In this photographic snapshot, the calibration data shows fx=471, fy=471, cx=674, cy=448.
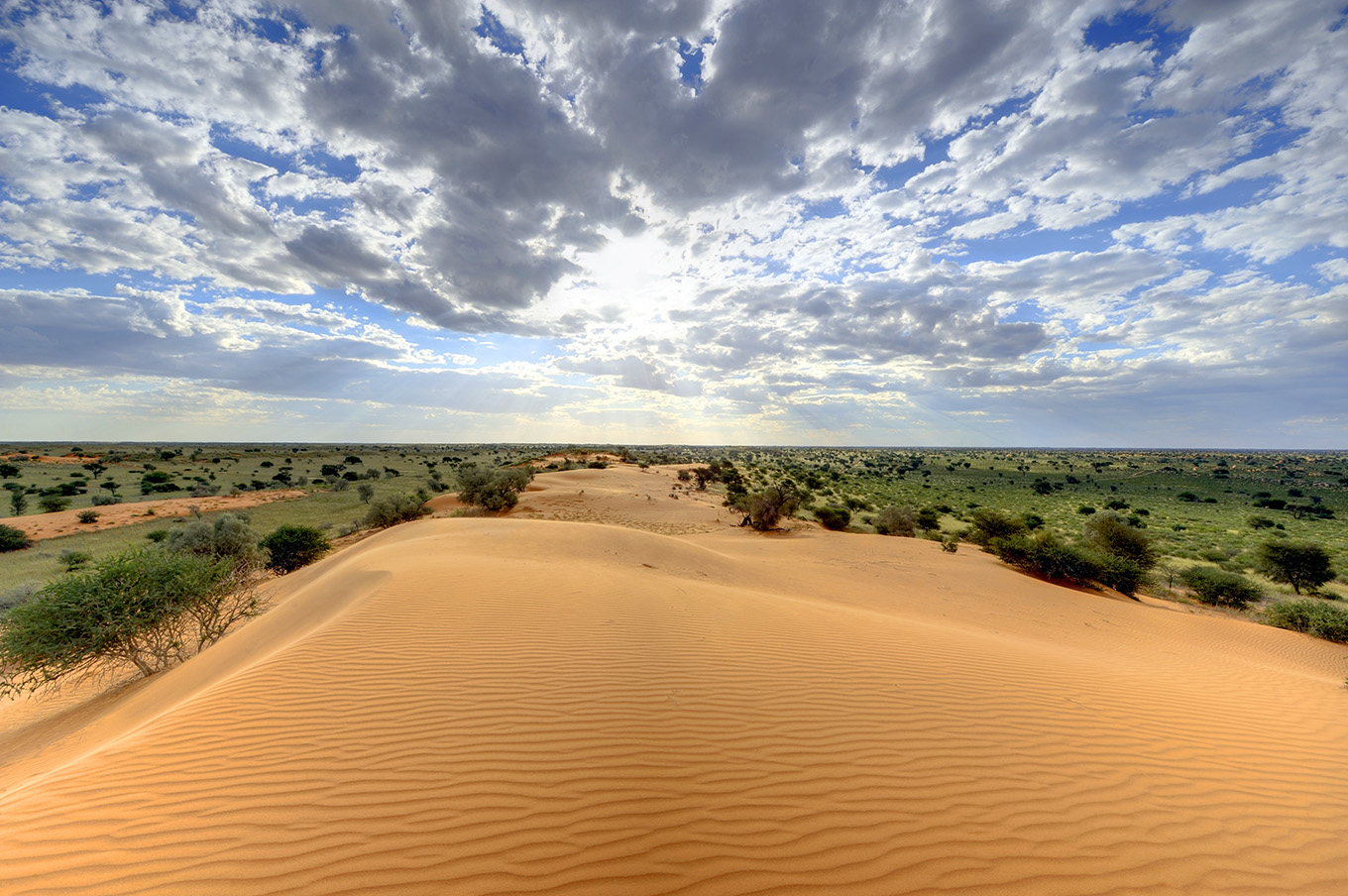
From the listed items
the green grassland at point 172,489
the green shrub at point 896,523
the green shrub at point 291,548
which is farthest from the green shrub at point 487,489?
the green shrub at point 896,523

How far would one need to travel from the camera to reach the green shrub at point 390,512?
76.9 ft

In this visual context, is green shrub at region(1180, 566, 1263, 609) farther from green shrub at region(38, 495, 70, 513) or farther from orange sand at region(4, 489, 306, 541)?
green shrub at region(38, 495, 70, 513)

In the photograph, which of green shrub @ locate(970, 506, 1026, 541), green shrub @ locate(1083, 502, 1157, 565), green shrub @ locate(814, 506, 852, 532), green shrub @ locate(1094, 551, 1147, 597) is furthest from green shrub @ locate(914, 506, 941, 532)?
green shrub @ locate(1094, 551, 1147, 597)

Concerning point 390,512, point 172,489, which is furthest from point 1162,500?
point 172,489

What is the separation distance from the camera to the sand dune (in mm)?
3078

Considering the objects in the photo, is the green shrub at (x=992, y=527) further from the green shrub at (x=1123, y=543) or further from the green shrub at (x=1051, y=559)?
the green shrub at (x=1051, y=559)

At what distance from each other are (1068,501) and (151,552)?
53005 millimetres

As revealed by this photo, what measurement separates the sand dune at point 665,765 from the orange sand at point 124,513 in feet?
77.3

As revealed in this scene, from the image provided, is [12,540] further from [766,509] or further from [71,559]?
[766,509]

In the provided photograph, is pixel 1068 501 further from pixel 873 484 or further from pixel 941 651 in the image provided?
pixel 941 651

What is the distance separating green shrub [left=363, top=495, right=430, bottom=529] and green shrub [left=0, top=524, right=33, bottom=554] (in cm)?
1159

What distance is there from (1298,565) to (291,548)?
35702 mm

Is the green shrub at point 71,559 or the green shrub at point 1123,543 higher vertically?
the green shrub at point 1123,543

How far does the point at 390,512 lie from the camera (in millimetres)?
23625
